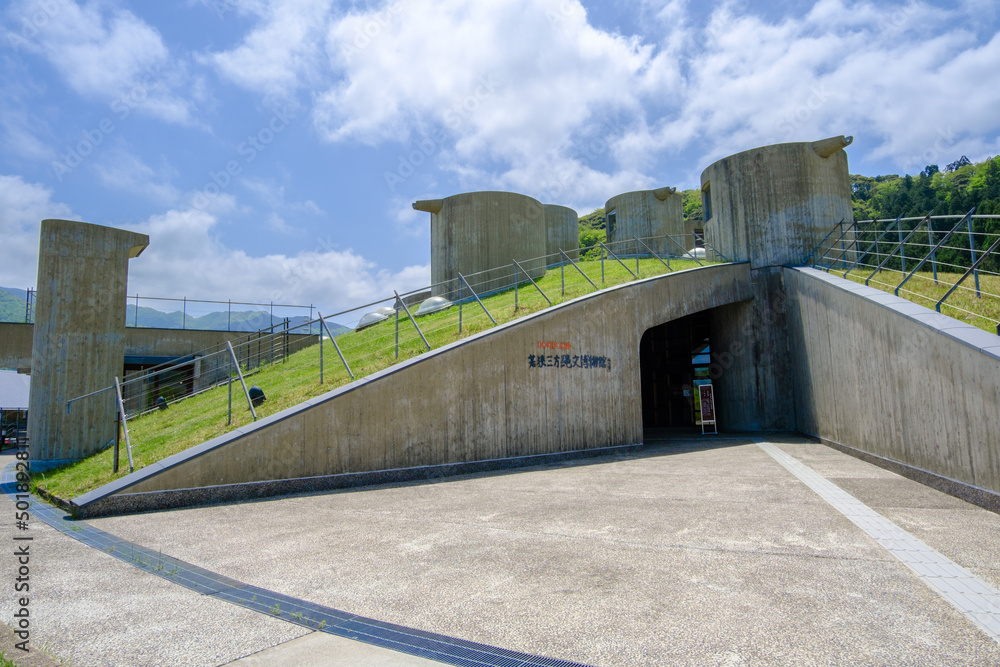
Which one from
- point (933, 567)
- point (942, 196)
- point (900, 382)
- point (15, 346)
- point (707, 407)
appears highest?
point (942, 196)

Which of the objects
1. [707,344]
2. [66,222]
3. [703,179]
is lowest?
[707,344]

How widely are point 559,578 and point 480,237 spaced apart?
1814 cm

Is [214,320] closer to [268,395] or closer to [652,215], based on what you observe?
[268,395]

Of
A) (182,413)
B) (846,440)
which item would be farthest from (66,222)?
(846,440)

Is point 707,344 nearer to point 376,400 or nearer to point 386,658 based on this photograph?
point 376,400

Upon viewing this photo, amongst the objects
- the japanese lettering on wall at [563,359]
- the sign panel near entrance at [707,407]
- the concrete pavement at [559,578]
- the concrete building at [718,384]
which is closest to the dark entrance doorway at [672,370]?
the concrete building at [718,384]

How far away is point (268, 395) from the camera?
1115 cm

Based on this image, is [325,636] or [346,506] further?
[346,506]

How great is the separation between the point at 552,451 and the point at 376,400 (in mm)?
4109

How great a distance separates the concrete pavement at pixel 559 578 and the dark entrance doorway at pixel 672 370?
1417cm

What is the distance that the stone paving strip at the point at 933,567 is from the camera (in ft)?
11.3

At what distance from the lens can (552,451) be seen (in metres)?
11.5

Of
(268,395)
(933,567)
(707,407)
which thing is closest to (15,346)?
(268,395)

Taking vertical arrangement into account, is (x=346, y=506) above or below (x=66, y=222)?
below
